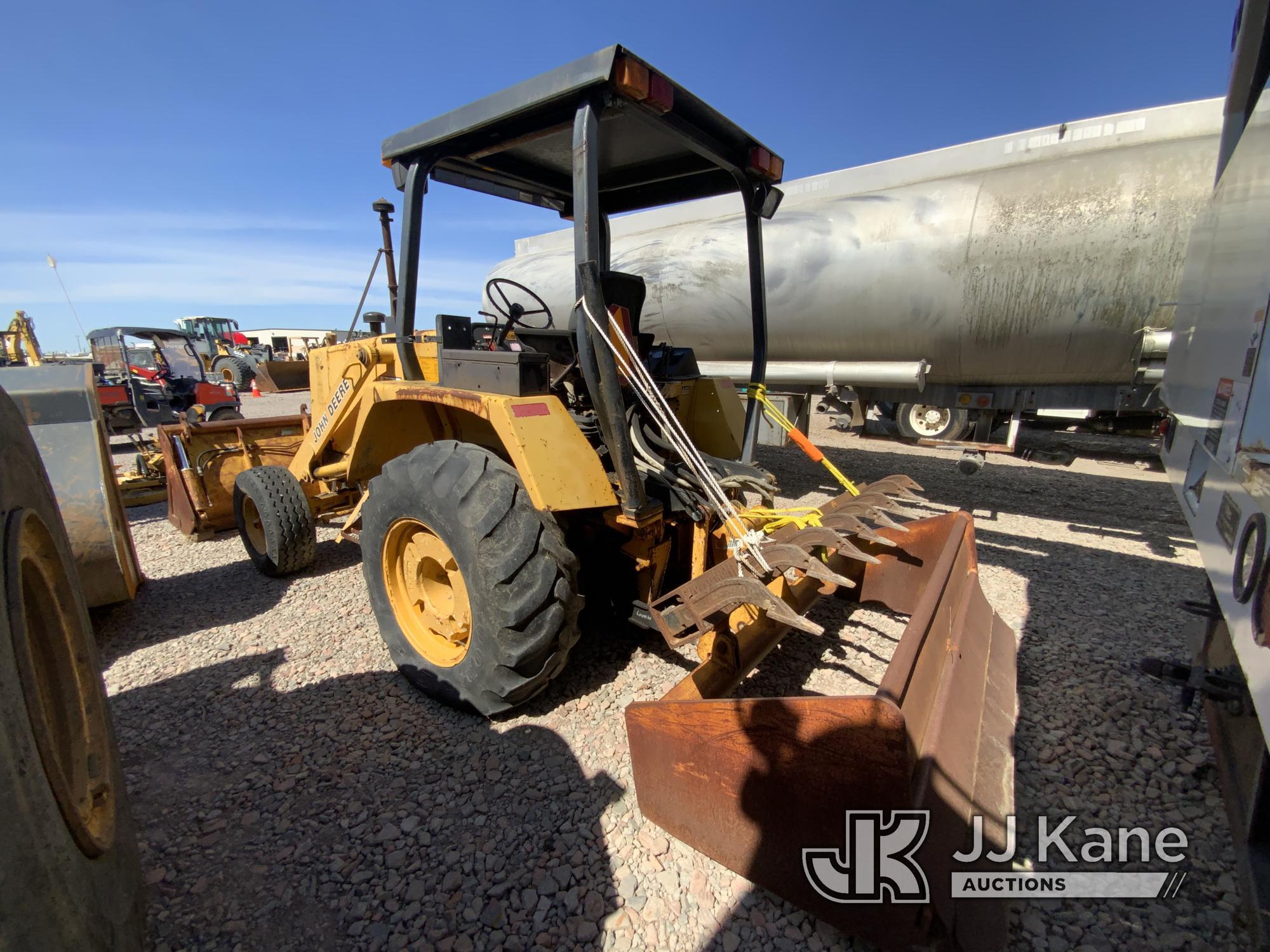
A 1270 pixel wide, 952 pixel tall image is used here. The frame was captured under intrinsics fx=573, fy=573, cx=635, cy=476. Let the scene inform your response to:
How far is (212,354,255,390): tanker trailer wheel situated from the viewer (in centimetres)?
1558

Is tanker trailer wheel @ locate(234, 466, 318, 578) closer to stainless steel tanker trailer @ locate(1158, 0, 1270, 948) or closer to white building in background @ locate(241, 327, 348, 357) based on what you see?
stainless steel tanker trailer @ locate(1158, 0, 1270, 948)

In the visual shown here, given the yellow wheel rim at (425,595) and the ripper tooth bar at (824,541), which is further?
the yellow wheel rim at (425,595)

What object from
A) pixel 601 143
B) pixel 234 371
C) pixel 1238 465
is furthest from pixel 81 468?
pixel 234 371

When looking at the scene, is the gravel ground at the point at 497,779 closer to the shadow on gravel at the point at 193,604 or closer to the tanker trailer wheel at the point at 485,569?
the shadow on gravel at the point at 193,604

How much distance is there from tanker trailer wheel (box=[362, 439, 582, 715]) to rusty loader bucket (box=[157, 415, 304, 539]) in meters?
2.55

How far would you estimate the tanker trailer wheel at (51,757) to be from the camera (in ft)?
2.68

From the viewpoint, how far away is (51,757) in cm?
95

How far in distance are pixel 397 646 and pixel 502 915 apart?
3.99 ft

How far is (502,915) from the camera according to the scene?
145cm

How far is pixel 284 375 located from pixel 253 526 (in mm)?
14009

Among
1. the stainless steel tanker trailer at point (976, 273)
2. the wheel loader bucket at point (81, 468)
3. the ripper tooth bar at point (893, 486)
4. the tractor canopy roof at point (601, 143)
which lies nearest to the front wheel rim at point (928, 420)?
the stainless steel tanker trailer at point (976, 273)

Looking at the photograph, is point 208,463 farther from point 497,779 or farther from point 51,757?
point 51,757

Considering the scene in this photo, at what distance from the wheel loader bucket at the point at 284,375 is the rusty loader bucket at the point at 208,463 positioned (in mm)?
12374

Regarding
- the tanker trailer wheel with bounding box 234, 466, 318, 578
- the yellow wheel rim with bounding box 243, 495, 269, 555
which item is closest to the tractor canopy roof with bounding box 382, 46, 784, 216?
the tanker trailer wheel with bounding box 234, 466, 318, 578
